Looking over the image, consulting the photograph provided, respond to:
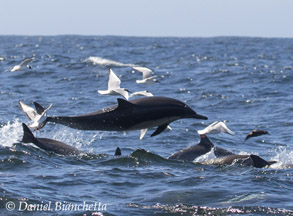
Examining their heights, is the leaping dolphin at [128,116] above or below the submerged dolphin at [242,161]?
above

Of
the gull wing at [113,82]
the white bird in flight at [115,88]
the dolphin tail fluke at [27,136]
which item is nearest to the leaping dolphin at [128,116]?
the white bird in flight at [115,88]

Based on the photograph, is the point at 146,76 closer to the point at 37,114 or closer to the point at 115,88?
the point at 115,88

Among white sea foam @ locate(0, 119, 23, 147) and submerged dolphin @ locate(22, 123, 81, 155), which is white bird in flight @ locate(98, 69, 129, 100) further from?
white sea foam @ locate(0, 119, 23, 147)

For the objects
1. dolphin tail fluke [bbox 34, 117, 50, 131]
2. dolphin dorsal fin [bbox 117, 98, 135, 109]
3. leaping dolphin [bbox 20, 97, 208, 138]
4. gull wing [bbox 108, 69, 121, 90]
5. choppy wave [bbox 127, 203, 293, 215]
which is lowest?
choppy wave [bbox 127, 203, 293, 215]

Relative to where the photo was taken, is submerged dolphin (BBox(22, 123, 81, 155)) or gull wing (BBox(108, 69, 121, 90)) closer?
gull wing (BBox(108, 69, 121, 90))

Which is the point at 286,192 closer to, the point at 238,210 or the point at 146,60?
the point at 238,210

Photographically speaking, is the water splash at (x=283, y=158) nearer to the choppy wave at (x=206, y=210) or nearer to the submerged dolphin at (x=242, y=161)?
the submerged dolphin at (x=242, y=161)

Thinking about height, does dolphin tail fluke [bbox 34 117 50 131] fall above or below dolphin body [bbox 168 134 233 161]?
above

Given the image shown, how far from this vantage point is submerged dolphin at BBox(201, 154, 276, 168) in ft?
44.2

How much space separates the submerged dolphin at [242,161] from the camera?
1346 cm

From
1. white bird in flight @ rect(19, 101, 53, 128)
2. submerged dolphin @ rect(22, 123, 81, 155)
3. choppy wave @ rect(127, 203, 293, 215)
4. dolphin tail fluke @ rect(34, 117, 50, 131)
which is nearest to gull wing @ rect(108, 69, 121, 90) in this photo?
white bird in flight @ rect(19, 101, 53, 128)

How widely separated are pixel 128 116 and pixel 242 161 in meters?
3.90

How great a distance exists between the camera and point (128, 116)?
10.9 meters

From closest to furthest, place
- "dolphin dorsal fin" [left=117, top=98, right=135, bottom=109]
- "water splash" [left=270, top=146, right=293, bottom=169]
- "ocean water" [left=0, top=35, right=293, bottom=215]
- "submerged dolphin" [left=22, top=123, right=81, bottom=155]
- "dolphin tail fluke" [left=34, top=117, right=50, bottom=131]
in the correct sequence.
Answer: "ocean water" [left=0, top=35, right=293, bottom=215], "dolphin dorsal fin" [left=117, top=98, right=135, bottom=109], "dolphin tail fluke" [left=34, top=117, right=50, bottom=131], "water splash" [left=270, top=146, right=293, bottom=169], "submerged dolphin" [left=22, top=123, right=81, bottom=155]
